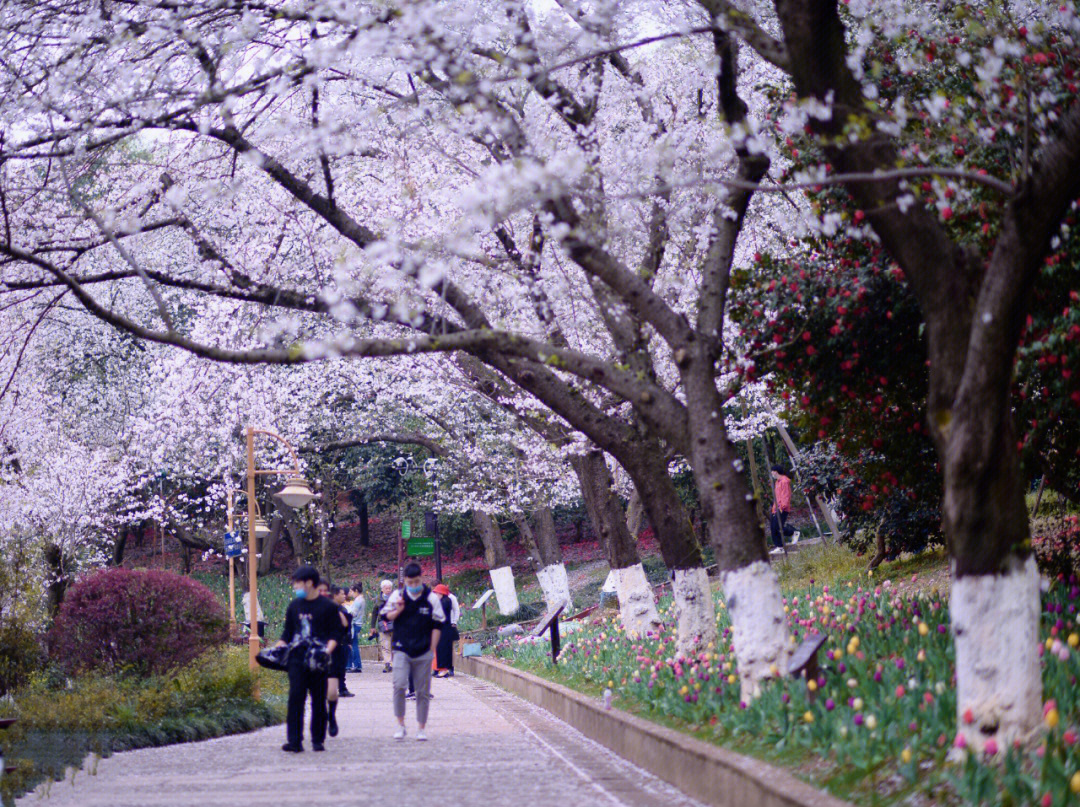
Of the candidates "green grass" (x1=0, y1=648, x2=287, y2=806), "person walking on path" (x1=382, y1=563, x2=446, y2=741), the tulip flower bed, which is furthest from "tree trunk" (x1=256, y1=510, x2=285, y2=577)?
the tulip flower bed

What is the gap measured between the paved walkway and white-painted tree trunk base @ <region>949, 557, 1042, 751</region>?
2.20 meters

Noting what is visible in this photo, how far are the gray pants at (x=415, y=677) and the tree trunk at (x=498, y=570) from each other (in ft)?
67.9

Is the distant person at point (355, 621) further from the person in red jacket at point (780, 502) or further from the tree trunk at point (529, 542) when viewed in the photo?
the person in red jacket at point (780, 502)

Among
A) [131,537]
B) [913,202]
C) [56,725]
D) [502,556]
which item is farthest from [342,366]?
Result: [131,537]

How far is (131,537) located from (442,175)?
52.4 m

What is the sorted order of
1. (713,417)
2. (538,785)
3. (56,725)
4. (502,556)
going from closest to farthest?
(538,785) < (713,417) < (56,725) < (502,556)

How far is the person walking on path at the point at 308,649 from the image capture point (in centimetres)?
1040

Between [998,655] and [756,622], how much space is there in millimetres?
2661

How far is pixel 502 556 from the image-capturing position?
33.9m

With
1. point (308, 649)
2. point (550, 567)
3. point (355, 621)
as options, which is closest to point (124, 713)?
point (308, 649)

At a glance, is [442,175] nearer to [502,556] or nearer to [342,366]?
[342,366]

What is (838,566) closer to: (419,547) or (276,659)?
(419,547)

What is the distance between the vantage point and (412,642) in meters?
11.2

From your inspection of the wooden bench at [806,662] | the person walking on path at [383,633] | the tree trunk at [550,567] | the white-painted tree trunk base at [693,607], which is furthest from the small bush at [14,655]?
the tree trunk at [550,567]
